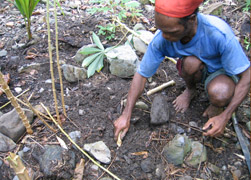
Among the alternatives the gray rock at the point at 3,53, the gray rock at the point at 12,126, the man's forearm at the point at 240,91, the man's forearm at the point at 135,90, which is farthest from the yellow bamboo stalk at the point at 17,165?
the gray rock at the point at 3,53

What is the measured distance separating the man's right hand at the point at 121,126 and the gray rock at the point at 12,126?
0.62 m

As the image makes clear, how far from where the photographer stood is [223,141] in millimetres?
1721

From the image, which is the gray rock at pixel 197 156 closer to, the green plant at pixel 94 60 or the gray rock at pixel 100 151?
the gray rock at pixel 100 151

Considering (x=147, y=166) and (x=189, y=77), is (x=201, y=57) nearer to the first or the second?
(x=189, y=77)

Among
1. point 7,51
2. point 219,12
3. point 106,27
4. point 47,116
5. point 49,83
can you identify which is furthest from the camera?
point 219,12

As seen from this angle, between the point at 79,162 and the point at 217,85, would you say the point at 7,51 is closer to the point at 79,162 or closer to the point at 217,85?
the point at 79,162

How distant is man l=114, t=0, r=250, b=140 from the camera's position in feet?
4.47

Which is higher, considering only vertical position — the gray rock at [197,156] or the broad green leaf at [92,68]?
the broad green leaf at [92,68]

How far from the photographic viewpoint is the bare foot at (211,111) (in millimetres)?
1788

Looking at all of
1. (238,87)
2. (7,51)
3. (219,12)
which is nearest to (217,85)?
(238,87)

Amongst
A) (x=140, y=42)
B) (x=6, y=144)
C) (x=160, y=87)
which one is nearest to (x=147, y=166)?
(x=160, y=87)

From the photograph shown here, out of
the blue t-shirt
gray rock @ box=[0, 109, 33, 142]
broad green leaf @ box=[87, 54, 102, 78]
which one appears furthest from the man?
gray rock @ box=[0, 109, 33, 142]

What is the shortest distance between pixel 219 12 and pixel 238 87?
1811 millimetres

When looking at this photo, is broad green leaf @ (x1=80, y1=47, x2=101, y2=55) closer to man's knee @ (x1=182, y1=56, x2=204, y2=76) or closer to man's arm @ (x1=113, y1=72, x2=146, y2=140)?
man's arm @ (x1=113, y1=72, x2=146, y2=140)
